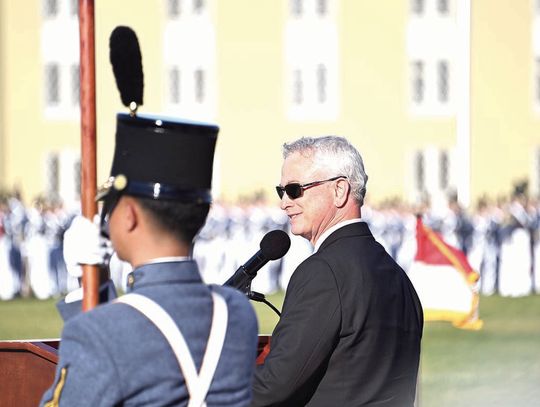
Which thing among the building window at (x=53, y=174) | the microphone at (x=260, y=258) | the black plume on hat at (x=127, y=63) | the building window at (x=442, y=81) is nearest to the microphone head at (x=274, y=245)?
the microphone at (x=260, y=258)

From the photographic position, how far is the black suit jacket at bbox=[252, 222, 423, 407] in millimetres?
4121

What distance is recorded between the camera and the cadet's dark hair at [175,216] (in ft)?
9.81

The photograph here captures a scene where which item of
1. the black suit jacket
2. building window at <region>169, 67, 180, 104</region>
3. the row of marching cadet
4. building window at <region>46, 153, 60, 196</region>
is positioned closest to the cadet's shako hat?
the black suit jacket

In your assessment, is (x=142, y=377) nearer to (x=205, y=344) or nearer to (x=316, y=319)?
(x=205, y=344)

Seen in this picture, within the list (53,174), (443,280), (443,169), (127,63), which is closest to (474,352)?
(443,280)

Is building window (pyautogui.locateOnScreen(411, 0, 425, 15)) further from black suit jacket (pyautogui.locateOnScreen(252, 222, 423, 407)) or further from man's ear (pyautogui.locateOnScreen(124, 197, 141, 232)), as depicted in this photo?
man's ear (pyautogui.locateOnScreen(124, 197, 141, 232))

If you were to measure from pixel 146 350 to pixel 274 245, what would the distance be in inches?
67.0

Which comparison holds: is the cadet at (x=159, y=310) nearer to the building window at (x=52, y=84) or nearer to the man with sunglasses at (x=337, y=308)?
the man with sunglasses at (x=337, y=308)

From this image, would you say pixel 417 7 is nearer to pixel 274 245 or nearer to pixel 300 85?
pixel 300 85

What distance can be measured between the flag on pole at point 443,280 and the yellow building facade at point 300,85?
885 inches

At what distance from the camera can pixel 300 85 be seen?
39094 millimetres

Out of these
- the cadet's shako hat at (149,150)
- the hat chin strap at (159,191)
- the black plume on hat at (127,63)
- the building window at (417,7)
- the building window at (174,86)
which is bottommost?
the hat chin strap at (159,191)

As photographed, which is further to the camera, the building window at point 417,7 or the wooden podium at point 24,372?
the building window at point 417,7

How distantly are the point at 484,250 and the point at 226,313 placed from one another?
24.0 meters
